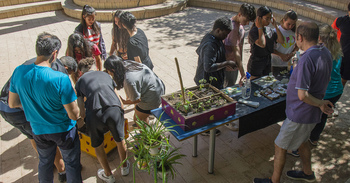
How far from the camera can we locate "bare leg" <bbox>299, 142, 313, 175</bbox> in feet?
9.95

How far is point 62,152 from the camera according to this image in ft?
9.23

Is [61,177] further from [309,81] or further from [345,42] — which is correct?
[345,42]

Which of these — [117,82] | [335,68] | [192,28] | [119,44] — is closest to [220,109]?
[117,82]

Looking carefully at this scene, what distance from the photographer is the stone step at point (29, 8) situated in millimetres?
9539

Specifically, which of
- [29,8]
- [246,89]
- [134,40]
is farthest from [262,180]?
[29,8]

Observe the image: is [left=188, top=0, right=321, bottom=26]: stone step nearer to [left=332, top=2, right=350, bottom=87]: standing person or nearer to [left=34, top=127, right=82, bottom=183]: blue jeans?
[left=332, top=2, right=350, bottom=87]: standing person

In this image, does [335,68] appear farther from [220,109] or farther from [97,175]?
[97,175]

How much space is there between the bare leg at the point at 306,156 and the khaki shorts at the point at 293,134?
0.62 ft

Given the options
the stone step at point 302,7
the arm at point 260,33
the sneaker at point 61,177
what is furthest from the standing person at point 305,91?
the stone step at point 302,7

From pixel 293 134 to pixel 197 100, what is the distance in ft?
3.43

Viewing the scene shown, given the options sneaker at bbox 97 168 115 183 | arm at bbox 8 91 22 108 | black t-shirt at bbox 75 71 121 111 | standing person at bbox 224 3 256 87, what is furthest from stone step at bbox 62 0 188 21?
arm at bbox 8 91 22 108

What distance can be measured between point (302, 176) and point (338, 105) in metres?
2.10

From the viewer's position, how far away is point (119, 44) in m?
4.45

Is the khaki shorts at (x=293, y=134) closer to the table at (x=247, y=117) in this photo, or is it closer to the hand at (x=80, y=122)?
the table at (x=247, y=117)
